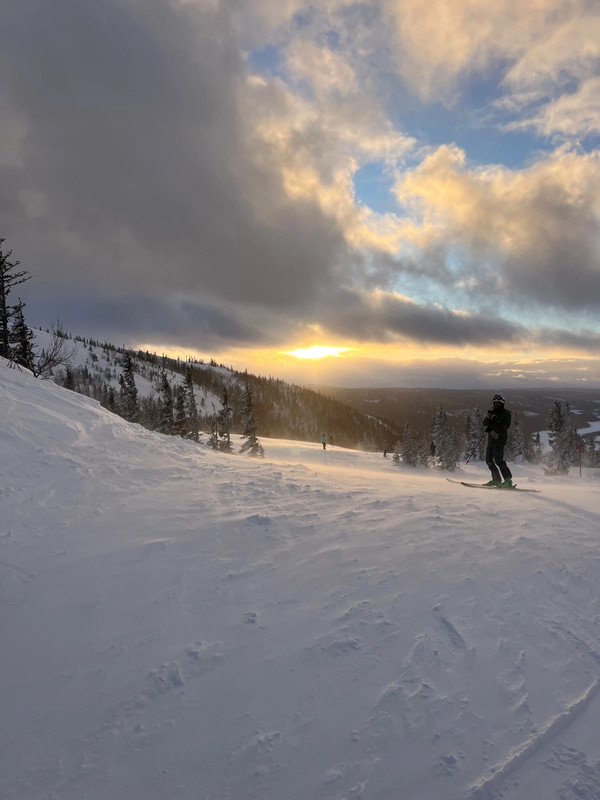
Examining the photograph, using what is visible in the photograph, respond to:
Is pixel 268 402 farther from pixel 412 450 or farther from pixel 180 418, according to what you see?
pixel 412 450

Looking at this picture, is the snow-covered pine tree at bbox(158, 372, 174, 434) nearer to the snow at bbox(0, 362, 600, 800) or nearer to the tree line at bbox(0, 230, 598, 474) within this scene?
the tree line at bbox(0, 230, 598, 474)

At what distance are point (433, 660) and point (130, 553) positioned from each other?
3.94m

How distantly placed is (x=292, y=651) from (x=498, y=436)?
29.7 feet

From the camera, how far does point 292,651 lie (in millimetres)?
3586

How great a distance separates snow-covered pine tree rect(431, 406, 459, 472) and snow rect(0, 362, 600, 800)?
115 ft

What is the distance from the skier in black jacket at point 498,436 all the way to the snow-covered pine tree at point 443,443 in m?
30.4

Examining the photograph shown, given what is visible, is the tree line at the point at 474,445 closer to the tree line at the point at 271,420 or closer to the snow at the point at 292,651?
the tree line at the point at 271,420

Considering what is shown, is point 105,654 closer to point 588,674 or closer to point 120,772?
point 120,772

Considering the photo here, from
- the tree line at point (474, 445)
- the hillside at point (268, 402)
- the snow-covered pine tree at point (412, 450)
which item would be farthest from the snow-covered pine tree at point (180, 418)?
the hillside at point (268, 402)

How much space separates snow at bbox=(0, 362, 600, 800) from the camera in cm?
263

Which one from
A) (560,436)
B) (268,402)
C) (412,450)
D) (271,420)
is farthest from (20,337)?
(268,402)

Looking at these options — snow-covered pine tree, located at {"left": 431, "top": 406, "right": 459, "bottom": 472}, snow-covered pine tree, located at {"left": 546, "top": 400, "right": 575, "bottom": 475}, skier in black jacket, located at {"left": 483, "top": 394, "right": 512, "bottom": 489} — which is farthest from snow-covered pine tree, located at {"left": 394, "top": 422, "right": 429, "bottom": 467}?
skier in black jacket, located at {"left": 483, "top": 394, "right": 512, "bottom": 489}

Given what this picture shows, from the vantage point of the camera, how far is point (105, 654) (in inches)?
139

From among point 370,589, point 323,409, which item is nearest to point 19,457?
point 370,589
